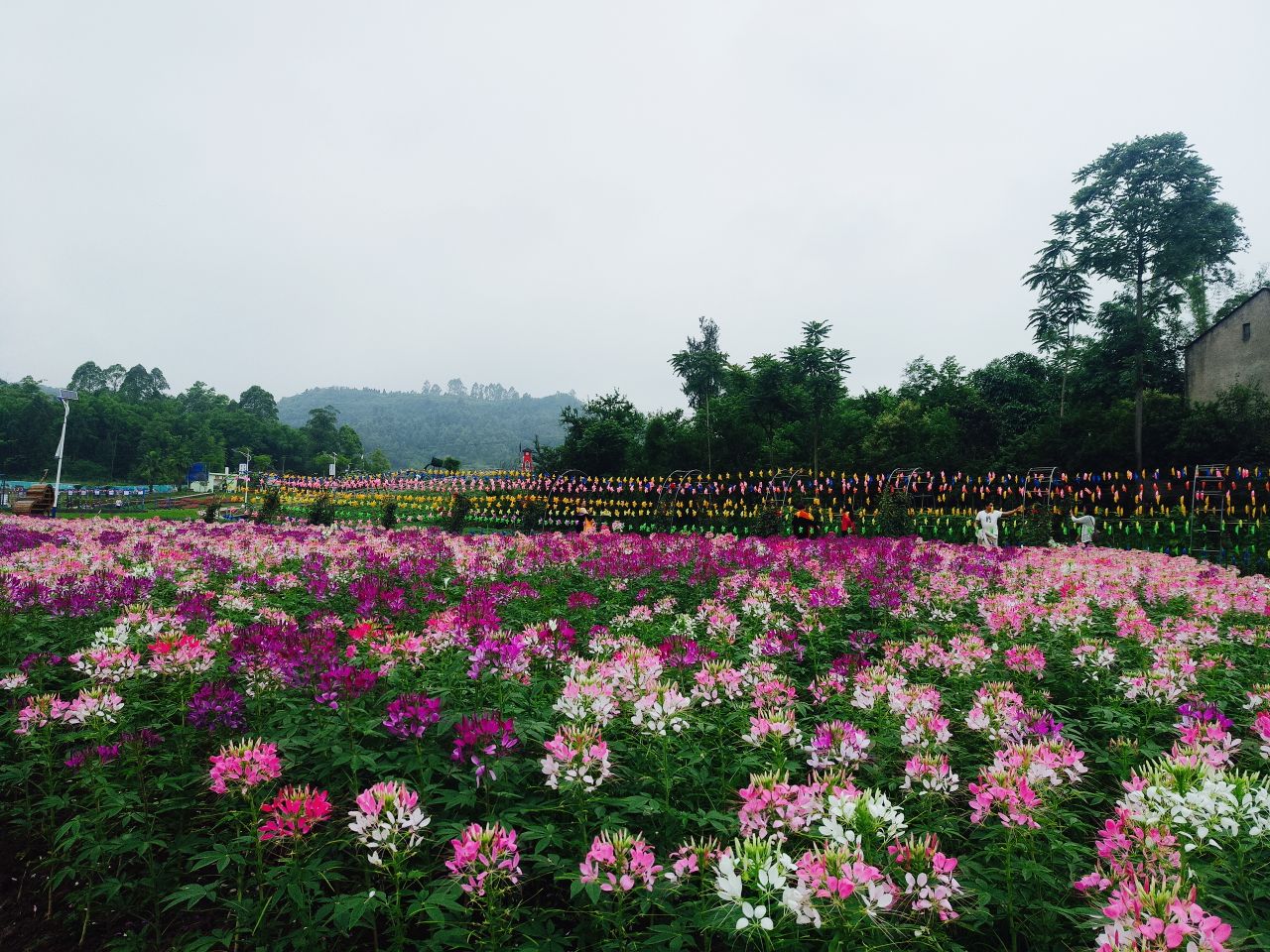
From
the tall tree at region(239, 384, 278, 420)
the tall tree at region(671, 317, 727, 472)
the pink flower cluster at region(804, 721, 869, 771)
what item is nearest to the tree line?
the tall tree at region(671, 317, 727, 472)

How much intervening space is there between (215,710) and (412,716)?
3.74ft

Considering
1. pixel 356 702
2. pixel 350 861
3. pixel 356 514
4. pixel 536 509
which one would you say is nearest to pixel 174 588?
pixel 356 702

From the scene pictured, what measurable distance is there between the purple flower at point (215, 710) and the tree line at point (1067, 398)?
108 feet

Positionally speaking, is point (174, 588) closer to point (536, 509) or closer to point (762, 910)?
point (762, 910)

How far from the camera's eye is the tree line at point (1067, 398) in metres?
29.5

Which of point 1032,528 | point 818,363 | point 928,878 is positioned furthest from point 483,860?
point 818,363

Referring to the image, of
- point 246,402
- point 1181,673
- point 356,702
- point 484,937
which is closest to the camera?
point 484,937

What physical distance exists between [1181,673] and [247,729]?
508cm

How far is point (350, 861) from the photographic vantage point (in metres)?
2.69

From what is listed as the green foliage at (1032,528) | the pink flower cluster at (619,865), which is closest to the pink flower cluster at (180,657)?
the pink flower cluster at (619,865)

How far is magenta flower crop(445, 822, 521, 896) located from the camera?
5.62 ft

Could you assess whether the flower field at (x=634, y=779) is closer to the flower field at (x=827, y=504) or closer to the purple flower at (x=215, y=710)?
the purple flower at (x=215, y=710)

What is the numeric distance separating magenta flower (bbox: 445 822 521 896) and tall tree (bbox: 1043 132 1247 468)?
35.4 m

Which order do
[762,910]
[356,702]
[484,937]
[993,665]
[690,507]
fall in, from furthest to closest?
1. [690,507]
2. [993,665]
3. [356,702]
4. [484,937]
5. [762,910]
